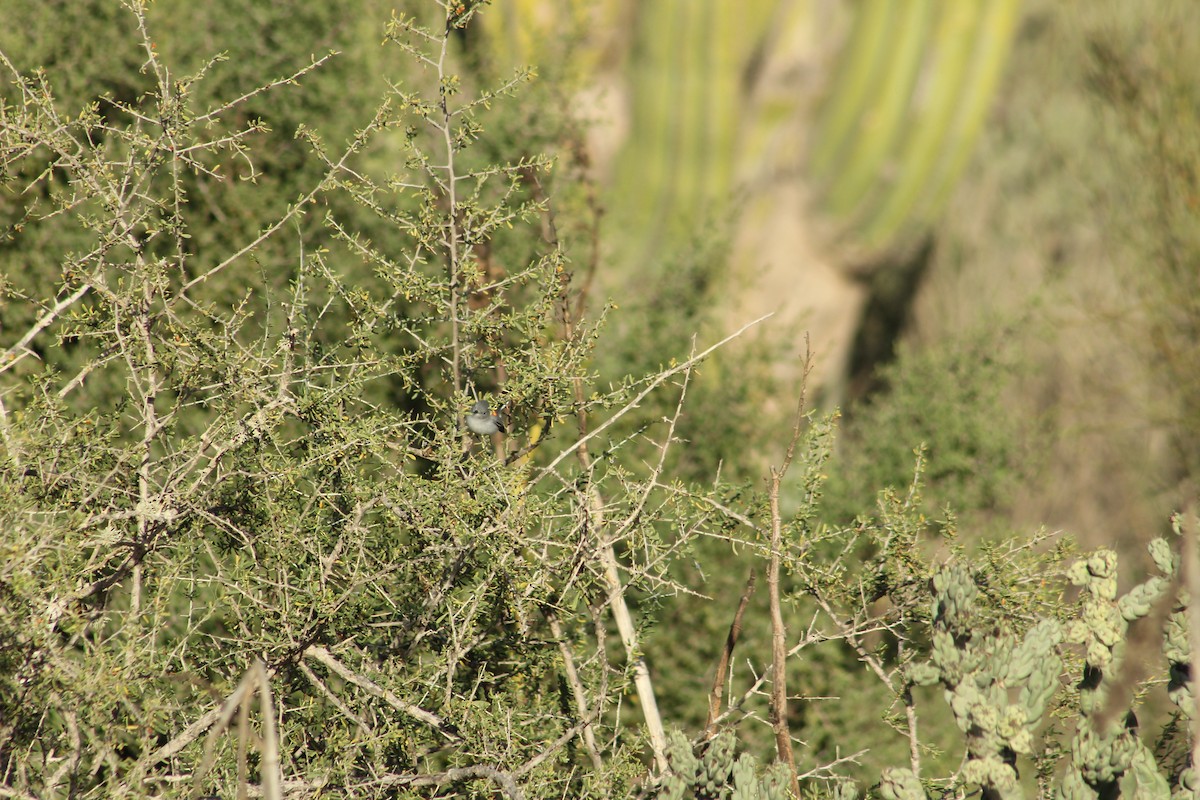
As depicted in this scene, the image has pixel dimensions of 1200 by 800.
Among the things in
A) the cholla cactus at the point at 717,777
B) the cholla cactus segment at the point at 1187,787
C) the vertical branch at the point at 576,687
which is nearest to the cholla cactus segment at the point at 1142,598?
the cholla cactus segment at the point at 1187,787

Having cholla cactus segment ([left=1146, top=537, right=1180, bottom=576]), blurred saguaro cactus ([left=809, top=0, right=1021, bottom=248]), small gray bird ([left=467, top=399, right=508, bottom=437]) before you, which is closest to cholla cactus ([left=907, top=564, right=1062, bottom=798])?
cholla cactus segment ([left=1146, top=537, right=1180, bottom=576])

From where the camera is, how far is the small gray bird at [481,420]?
7.11 feet

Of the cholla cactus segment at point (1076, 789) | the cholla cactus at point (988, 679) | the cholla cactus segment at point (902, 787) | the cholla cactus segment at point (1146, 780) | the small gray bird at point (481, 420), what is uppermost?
the small gray bird at point (481, 420)

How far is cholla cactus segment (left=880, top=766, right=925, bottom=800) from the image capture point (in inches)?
80.6

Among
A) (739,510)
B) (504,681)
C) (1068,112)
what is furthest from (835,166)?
(504,681)

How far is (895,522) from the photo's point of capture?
236cm

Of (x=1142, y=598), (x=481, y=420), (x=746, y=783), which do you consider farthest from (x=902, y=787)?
(x=481, y=420)

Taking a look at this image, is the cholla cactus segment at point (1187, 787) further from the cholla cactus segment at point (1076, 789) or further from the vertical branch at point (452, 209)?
the vertical branch at point (452, 209)

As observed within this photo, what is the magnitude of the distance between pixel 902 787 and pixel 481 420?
1064 millimetres

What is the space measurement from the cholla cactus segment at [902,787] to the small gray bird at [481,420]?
1.01 m

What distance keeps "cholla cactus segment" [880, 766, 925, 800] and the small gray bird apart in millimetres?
1006

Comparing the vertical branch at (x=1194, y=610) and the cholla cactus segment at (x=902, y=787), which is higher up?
the vertical branch at (x=1194, y=610)

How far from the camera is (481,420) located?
7.14 feet

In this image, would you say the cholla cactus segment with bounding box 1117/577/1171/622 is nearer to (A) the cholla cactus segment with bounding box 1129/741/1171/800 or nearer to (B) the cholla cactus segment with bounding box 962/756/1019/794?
(A) the cholla cactus segment with bounding box 1129/741/1171/800
